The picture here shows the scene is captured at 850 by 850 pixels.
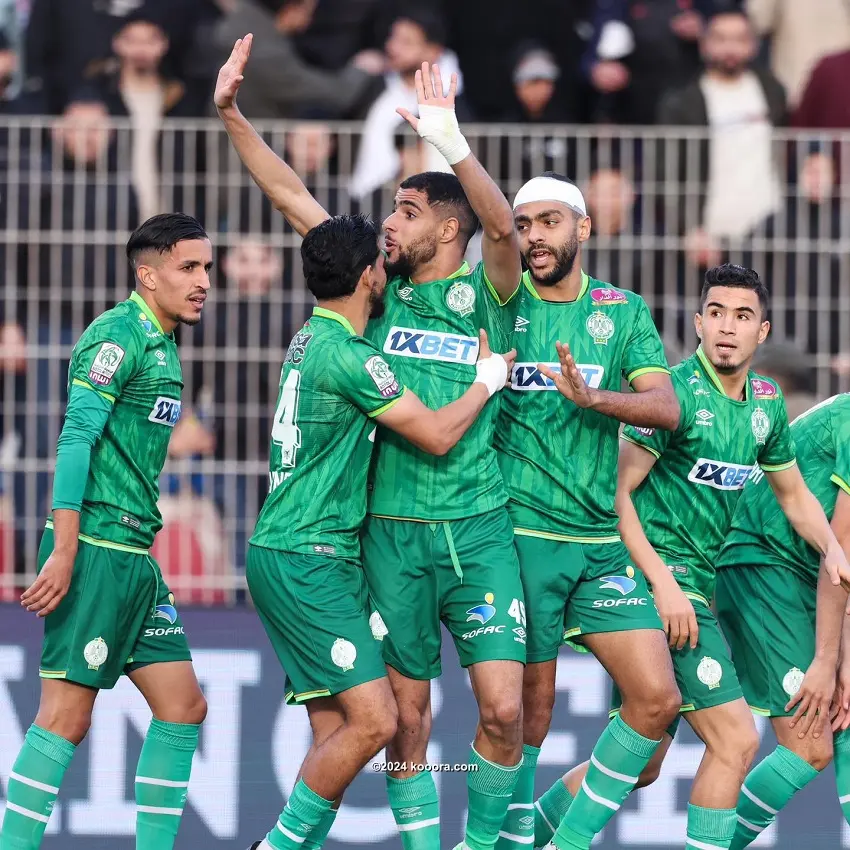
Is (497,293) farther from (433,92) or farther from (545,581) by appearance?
→ (545,581)

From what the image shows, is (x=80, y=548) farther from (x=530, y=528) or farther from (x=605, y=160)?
(x=605, y=160)

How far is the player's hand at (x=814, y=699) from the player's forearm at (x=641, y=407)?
1.26m

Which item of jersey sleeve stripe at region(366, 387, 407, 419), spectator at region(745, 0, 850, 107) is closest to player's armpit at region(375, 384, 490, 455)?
jersey sleeve stripe at region(366, 387, 407, 419)

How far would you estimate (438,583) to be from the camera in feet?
23.6

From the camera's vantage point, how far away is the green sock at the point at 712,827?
736 cm

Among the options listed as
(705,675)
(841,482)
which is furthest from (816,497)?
(705,675)

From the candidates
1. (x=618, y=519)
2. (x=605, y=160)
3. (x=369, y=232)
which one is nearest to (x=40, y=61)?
(x=605, y=160)

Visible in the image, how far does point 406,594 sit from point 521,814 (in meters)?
1.14

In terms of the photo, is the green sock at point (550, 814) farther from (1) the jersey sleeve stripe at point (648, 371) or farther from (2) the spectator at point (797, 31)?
(2) the spectator at point (797, 31)

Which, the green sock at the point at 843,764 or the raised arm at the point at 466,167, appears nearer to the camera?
the raised arm at the point at 466,167

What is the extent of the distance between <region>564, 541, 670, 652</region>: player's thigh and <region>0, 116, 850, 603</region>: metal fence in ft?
8.26

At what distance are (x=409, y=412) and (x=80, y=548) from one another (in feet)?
4.79

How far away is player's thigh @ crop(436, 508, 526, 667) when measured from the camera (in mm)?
7059

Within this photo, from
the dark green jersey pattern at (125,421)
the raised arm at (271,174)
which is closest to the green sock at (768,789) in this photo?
the dark green jersey pattern at (125,421)
